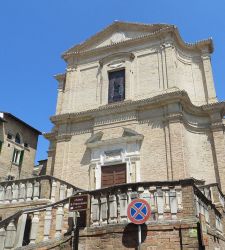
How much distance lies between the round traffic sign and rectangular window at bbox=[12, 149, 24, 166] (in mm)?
18424

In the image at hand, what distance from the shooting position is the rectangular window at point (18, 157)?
79.6 feet

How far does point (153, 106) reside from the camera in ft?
58.4

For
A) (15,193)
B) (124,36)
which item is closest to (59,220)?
(15,193)

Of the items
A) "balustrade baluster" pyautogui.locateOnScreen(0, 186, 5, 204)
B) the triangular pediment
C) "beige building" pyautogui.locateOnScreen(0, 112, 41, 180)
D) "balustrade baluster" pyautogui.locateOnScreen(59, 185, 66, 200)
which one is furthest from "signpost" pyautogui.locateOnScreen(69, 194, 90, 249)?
"beige building" pyautogui.locateOnScreen(0, 112, 41, 180)

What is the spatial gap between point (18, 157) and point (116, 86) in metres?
10.1

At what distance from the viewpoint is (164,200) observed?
7645mm

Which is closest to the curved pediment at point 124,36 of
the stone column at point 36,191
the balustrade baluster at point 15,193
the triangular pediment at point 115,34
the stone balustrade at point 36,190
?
the triangular pediment at point 115,34

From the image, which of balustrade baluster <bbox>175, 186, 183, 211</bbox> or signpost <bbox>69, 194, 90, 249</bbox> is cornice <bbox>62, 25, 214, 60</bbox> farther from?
signpost <bbox>69, 194, 90, 249</bbox>

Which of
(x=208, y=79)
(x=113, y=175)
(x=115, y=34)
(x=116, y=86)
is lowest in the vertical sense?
(x=113, y=175)

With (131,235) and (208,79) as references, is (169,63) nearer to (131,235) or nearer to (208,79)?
(208,79)

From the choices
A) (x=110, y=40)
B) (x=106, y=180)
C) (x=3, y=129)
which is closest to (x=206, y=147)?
(x=106, y=180)

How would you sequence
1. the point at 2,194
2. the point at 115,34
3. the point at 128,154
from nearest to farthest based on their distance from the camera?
the point at 2,194, the point at 128,154, the point at 115,34

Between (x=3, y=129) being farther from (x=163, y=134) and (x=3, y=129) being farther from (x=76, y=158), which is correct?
(x=163, y=134)

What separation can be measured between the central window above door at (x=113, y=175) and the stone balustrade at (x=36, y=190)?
382 cm
